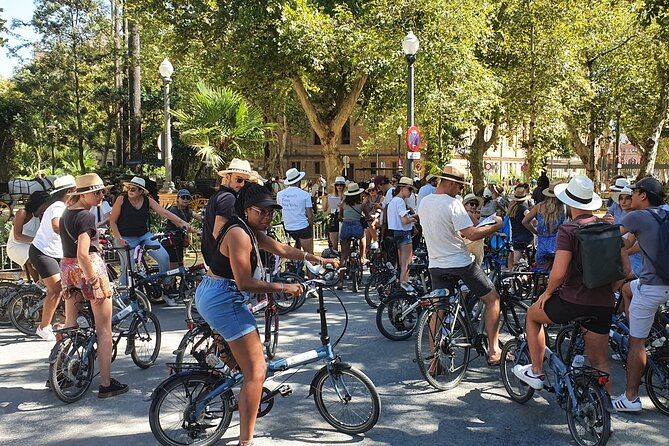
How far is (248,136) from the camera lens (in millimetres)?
17266

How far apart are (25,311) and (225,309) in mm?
4914

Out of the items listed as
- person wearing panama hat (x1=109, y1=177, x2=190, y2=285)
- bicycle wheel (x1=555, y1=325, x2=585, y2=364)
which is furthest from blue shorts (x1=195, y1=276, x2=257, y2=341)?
person wearing panama hat (x1=109, y1=177, x2=190, y2=285)

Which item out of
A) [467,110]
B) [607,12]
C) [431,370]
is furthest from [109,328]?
[607,12]

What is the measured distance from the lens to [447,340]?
5.49m

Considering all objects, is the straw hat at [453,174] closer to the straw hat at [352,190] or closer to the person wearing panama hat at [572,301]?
the person wearing panama hat at [572,301]

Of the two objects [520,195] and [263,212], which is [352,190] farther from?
[263,212]

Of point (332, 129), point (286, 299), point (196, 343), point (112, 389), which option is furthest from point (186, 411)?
point (332, 129)

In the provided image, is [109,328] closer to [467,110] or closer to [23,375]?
[23,375]

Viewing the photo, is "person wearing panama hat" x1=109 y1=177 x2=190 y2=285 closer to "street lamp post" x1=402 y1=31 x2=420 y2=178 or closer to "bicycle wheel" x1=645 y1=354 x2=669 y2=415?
"bicycle wheel" x1=645 y1=354 x2=669 y2=415

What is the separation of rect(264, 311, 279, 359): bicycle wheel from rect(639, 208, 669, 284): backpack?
11.8ft

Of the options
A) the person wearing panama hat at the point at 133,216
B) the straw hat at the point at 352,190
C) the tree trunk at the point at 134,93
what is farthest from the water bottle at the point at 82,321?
the tree trunk at the point at 134,93

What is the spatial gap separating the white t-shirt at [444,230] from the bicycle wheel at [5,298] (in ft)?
18.4

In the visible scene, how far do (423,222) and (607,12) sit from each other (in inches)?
1005

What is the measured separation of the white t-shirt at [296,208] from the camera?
9883mm
